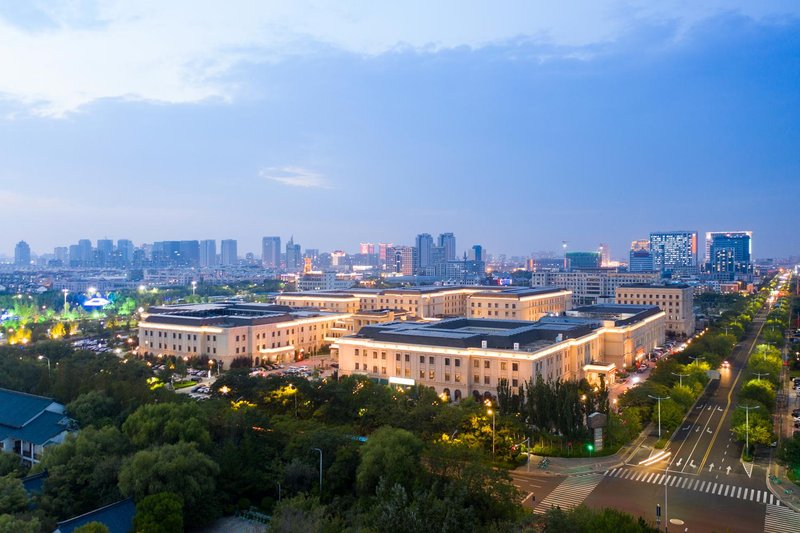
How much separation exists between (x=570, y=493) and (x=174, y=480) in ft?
52.3

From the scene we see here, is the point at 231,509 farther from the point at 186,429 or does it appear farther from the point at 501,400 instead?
the point at 501,400

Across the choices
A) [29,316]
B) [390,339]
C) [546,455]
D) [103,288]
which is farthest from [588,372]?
[103,288]

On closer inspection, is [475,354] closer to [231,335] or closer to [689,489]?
[689,489]

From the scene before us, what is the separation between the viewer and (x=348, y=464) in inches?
956

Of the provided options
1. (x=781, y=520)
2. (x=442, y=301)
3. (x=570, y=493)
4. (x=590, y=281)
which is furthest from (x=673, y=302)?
(x=570, y=493)

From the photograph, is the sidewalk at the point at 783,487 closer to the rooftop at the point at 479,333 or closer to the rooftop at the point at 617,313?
the rooftop at the point at 479,333

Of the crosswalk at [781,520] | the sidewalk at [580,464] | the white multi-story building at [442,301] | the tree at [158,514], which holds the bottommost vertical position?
the sidewalk at [580,464]

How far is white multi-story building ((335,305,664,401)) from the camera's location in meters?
40.2

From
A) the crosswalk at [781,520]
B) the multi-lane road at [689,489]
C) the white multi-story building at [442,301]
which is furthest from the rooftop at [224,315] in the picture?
the crosswalk at [781,520]

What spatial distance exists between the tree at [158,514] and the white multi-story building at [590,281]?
98775 millimetres

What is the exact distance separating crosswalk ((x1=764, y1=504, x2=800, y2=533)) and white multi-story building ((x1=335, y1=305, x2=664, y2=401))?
14.7 metres

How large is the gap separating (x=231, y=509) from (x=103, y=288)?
159 meters

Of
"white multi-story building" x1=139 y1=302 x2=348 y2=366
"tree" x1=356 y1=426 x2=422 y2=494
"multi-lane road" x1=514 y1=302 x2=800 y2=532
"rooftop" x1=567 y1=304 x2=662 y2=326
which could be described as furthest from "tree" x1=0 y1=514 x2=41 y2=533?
"rooftop" x1=567 y1=304 x2=662 y2=326

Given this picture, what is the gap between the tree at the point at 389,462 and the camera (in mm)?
22183
